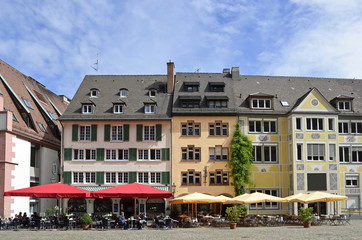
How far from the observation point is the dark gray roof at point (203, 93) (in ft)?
150

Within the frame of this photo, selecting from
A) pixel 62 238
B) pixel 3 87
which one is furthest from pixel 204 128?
pixel 62 238

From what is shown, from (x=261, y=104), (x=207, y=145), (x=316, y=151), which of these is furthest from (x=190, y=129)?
(x=316, y=151)

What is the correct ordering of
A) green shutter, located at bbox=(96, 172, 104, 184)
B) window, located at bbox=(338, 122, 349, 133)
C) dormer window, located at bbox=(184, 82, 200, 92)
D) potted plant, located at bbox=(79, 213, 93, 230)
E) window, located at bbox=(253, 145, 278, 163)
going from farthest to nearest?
dormer window, located at bbox=(184, 82, 200, 92), window, located at bbox=(338, 122, 349, 133), window, located at bbox=(253, 145, 278, 163), green shutter, located at bbox=(96, 172, 104, 184), potted plant, located at bbox=(79, 213, 93, 230)

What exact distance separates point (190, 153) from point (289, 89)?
511 inches

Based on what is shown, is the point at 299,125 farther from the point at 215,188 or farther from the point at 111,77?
the point at 111,77

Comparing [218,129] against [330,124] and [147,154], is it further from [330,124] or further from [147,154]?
[330,124]

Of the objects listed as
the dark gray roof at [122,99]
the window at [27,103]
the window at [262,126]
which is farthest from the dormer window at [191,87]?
the window at [27,103]

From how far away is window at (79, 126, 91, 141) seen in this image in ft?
149

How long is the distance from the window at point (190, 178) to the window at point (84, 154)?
866 cm

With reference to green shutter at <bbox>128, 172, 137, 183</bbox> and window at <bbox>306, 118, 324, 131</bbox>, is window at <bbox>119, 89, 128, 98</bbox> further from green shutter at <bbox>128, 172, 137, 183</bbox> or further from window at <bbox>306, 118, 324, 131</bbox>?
window at <bbox>306, 118, 324, 131</bbox>

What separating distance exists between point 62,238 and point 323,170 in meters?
27.7

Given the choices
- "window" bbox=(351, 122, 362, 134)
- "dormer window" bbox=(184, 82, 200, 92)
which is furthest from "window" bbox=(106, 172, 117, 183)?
"window" bbox=(351, 122, 362, 134)

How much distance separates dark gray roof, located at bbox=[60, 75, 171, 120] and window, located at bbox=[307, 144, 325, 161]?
44.4 feet

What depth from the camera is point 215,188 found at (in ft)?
147
